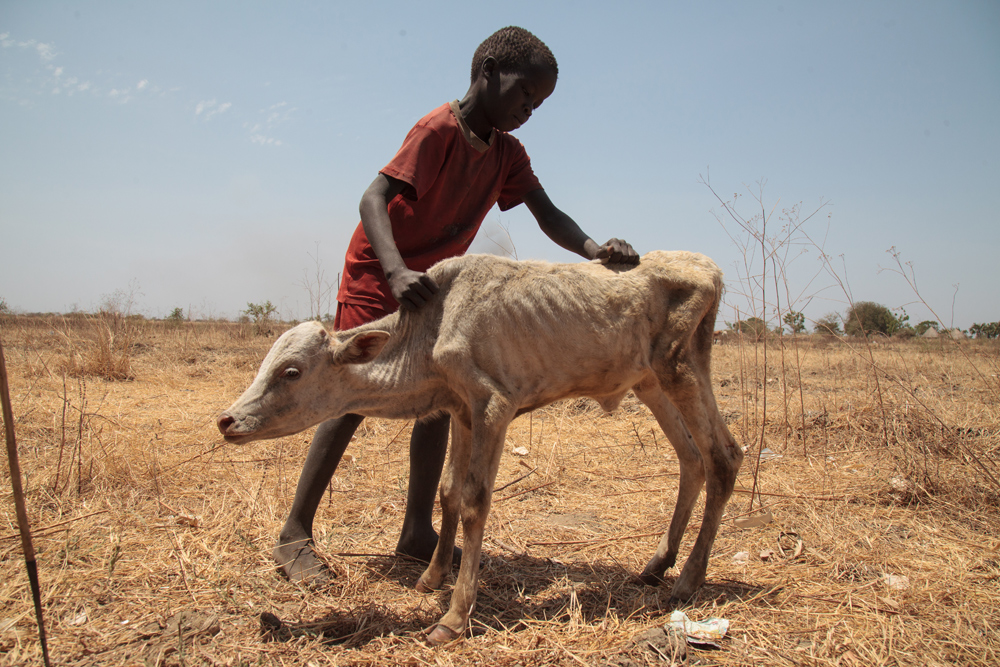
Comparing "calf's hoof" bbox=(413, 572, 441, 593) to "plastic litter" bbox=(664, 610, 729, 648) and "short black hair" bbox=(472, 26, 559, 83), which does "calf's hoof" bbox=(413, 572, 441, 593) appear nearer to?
"plastic litter" bbox=(664, 610, 729, 648)

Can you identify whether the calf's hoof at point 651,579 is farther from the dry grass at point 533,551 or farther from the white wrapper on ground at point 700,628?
the white wrapper on ground at point 700,628

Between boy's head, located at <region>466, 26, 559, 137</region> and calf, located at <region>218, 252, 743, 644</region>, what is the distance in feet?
2.59

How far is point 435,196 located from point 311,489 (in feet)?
5.66

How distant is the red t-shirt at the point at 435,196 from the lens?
282 cm

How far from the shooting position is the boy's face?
2.83 meters

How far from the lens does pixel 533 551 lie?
11.3 ft

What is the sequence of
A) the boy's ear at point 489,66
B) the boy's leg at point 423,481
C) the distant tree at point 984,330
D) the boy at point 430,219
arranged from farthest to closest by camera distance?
1. the distant tree at point 984,330
2. the boy's leg at point 423,481
3. the boy's ear at point 489,66
4. the boy at point 430,219

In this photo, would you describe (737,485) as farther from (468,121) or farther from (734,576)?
(468,121)

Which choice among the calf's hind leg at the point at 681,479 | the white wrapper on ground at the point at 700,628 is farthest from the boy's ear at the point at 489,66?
the white wrapper on ground at the point at 700,628

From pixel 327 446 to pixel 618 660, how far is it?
5.80ft

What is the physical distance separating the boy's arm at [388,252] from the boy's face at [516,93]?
2.14 feet

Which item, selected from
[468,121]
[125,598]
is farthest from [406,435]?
[468,121]

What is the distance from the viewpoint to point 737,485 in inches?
173

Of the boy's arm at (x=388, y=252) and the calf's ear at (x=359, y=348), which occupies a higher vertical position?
the boy's arm at (x=388, y=252)
